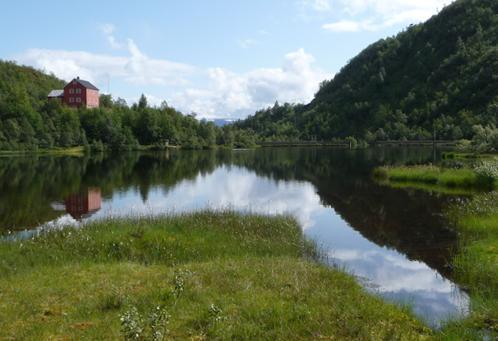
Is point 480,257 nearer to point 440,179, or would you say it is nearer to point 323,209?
point 323,209

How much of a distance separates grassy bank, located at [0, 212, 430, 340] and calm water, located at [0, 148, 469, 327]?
11.0 feet

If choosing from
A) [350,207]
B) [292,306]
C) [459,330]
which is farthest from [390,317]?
[350,207]

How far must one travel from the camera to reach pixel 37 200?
45.3 m

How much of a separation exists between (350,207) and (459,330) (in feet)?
101

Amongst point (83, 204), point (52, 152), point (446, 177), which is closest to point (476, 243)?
point (446, 177)

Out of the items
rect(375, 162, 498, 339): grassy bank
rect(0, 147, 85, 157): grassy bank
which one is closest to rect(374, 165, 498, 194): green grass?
rect(375, 162, 498, 339): grassy bank

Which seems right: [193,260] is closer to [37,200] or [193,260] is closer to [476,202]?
[476,202]

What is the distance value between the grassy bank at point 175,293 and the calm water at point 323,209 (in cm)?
335

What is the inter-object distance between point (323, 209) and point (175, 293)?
2992 centimetres

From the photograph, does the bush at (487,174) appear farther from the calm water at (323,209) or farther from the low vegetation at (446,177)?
the calm water at (323,209)

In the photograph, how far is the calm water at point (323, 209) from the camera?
67.3ft

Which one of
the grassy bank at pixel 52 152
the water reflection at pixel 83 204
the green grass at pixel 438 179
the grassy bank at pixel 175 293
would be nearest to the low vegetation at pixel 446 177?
the green grass at pixel 438 179

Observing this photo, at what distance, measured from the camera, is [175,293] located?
13.3 m

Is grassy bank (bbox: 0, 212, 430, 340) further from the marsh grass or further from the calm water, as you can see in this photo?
the marsh grass
